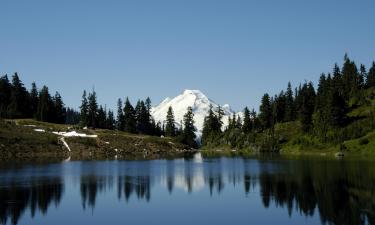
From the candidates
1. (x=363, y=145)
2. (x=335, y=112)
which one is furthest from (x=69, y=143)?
(x=335, y=112)

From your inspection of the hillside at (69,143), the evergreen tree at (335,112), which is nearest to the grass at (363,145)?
the evergreen tree at (335,112)

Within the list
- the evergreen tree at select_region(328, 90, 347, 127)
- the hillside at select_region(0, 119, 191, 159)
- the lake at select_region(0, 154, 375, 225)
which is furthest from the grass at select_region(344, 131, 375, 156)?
the lake at select_region(0, 154, 375, 225)

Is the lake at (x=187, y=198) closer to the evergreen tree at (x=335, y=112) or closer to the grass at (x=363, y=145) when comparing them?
the grass at (x=363, y=145)

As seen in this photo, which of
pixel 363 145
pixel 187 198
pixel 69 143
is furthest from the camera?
pixel 363 145

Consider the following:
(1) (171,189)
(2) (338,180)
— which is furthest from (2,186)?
(2) (338,180)

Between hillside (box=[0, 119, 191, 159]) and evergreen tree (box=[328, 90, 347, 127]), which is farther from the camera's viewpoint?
evergreen tree (box=[328, 90, 347, 127])

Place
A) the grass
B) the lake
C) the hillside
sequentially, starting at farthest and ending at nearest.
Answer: the grass < the hillside < the lake

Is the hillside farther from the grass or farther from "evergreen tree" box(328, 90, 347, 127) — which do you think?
the grass

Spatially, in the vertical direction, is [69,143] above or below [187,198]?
above

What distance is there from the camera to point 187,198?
197 feet

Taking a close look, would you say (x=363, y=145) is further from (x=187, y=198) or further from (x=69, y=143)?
(x=187, y=198)

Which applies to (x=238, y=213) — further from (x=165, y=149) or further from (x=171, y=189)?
(x=165, y=149)

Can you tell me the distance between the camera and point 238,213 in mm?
48125

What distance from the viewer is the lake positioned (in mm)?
45219
